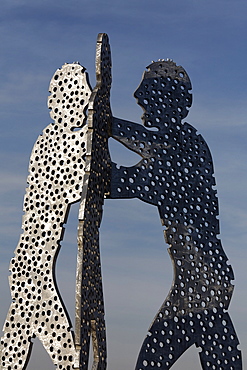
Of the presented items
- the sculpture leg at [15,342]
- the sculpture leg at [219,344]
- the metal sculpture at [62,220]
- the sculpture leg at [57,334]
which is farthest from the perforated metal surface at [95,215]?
the sculpture leg at [219,344]

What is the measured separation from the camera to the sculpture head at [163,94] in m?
12.1

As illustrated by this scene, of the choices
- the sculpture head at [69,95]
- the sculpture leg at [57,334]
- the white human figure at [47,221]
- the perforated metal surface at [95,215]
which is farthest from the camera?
the sculpture head at [69,95]


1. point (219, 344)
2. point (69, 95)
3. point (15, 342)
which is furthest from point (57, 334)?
point (69, 95)

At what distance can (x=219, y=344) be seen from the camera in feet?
39.2

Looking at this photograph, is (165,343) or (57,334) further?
(165,343)

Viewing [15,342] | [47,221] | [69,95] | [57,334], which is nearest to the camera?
[57,334]

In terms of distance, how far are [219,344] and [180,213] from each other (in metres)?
1.63

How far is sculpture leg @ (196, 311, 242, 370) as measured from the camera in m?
11.9

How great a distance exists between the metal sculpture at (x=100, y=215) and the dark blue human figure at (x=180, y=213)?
0.01 m

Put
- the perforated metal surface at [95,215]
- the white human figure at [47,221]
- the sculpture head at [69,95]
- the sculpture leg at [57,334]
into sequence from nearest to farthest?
the perforated metal surface at [95,215], the sculpture leg at [57,334], the white human figure at [47,221], the sculpture head at [69,95]

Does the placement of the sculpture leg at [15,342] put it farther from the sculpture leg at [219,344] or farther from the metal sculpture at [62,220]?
the sculpture leg at [219,344]

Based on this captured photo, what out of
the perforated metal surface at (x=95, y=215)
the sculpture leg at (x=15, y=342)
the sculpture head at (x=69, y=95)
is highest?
the sculpture head at (x=69, y=95)

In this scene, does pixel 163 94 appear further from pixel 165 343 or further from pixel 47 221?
pixel 165 343

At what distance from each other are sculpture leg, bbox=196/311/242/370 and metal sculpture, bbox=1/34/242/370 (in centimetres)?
1
